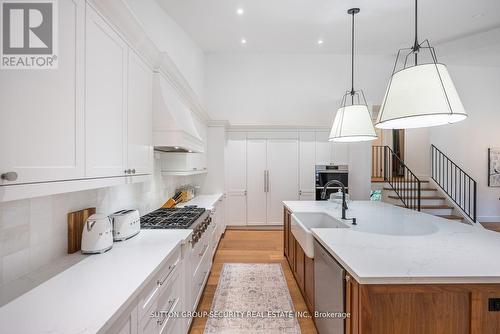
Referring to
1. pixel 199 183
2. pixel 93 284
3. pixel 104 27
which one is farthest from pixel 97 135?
pixel 199 183

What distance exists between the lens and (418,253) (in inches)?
55.2

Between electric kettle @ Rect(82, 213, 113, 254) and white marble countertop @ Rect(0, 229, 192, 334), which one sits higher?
electric kettle @ Rect(82, 213, 113, 254)

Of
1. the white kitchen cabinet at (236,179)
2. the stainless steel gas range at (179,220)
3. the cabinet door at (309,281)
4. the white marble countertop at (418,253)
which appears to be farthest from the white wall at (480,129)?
the stainless steel gas range at (179,220)

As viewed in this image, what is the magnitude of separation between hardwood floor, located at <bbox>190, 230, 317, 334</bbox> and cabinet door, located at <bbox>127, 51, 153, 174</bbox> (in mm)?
1594

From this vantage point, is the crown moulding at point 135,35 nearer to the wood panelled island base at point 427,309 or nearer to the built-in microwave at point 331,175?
the wood panelled island base at point 427,309

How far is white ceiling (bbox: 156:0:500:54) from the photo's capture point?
3654mm

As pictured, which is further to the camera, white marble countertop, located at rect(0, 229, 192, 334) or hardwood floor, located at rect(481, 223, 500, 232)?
hardwood floor, located at rect(481, 223, 500, 232)

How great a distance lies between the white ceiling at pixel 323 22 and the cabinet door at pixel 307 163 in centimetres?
206

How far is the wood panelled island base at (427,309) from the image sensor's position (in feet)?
3.78

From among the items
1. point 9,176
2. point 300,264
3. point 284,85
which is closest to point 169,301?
point 9,176

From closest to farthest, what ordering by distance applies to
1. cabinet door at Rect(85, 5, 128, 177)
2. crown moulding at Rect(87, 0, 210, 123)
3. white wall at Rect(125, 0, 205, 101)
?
cabinet door at Rect(85, 5, 128, 177) < crown moulding at Rect(87, 0, 210, 123) < white wall at Rect(125, 0, 205, 101)

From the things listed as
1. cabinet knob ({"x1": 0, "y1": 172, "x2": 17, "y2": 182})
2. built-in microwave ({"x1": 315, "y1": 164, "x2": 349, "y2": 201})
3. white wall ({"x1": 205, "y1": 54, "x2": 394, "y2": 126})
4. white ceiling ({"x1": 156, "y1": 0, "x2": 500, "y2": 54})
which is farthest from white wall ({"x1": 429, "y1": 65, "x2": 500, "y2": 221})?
cabinet knob ({"x1": 0, "y1": 172, "x2": 17, "y2": 182})

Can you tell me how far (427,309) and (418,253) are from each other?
0.33 meters

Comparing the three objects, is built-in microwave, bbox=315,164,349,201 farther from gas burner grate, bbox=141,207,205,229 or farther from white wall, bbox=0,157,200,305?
white wall, bbox=0,157,200,305
